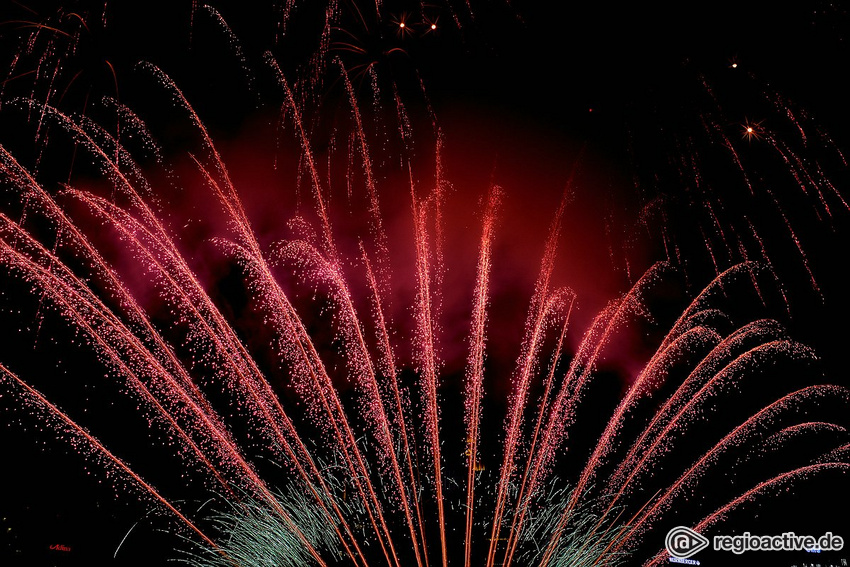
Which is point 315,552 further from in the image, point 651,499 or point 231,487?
point 651,499

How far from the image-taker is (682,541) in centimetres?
1620

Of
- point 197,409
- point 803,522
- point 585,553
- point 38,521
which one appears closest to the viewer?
point 197,409

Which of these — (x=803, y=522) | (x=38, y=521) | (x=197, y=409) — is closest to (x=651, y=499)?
(x=803, y=522)

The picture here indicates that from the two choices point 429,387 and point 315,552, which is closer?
point 315,552

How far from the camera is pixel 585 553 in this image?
41.8 ft

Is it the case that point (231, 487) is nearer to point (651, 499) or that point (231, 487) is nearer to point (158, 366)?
point (158, 366)

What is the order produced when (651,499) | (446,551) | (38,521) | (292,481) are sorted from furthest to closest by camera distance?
(651,499)
(38,521)
(292,481)
(446,551)

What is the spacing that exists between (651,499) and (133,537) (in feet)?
87.5

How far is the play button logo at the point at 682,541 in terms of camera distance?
15256 mm

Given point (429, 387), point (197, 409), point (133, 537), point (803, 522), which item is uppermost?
point (429, 387)

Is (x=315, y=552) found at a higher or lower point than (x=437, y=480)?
lower

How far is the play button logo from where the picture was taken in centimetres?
1526

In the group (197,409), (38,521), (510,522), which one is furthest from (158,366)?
(38,521)

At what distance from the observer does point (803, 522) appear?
25.4 metres
